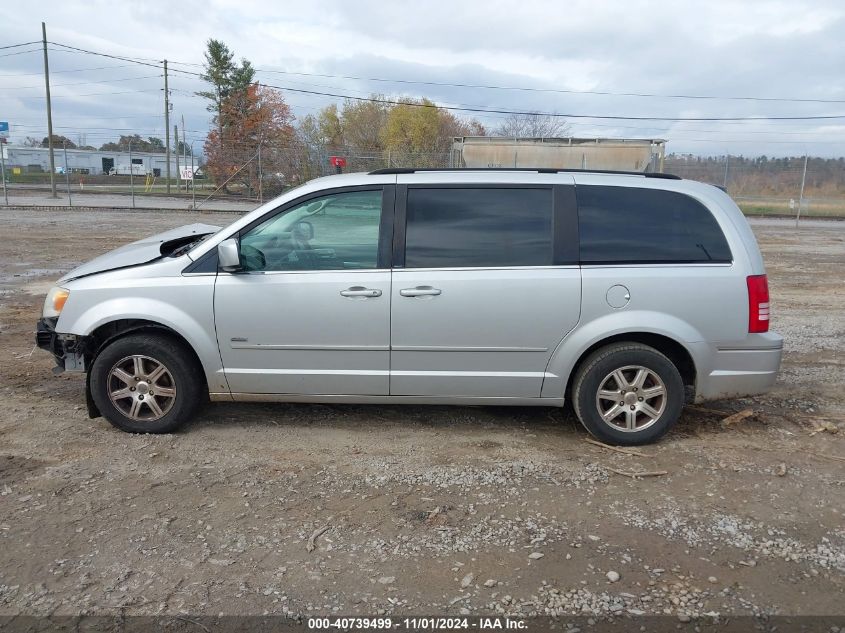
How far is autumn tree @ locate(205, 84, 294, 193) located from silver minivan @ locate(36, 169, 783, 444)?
24337 mm

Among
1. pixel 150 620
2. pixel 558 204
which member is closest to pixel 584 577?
pixel 150 620

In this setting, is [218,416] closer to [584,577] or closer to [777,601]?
[584,577]

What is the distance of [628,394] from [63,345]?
12.8 feet

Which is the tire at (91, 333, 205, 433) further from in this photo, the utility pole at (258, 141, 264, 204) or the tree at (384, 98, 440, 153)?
the tree at (384, 98, 440, 153)

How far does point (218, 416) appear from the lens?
16.3 ft

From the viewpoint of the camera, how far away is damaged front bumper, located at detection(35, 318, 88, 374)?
179 inches

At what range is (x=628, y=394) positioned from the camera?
4.42 meters

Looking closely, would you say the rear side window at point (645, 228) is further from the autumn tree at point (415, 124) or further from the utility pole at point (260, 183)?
the autumn tree at point (415, 124)

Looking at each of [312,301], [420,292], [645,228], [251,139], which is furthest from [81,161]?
[645,228]

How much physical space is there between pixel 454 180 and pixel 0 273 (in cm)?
943

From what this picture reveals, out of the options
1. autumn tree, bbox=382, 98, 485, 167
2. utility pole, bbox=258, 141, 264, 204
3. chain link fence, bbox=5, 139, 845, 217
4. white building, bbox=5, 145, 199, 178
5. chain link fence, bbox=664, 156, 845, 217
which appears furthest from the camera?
white building, bbox=5, 145, 199, 178

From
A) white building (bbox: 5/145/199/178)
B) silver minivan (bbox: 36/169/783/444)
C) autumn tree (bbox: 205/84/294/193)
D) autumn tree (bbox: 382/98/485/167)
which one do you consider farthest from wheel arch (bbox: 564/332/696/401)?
white building (bbox: 5/145/199/178)

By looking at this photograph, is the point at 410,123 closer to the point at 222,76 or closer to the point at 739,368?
the point at 222,76

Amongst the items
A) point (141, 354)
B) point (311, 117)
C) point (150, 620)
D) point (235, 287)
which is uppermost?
point (311, 117)
